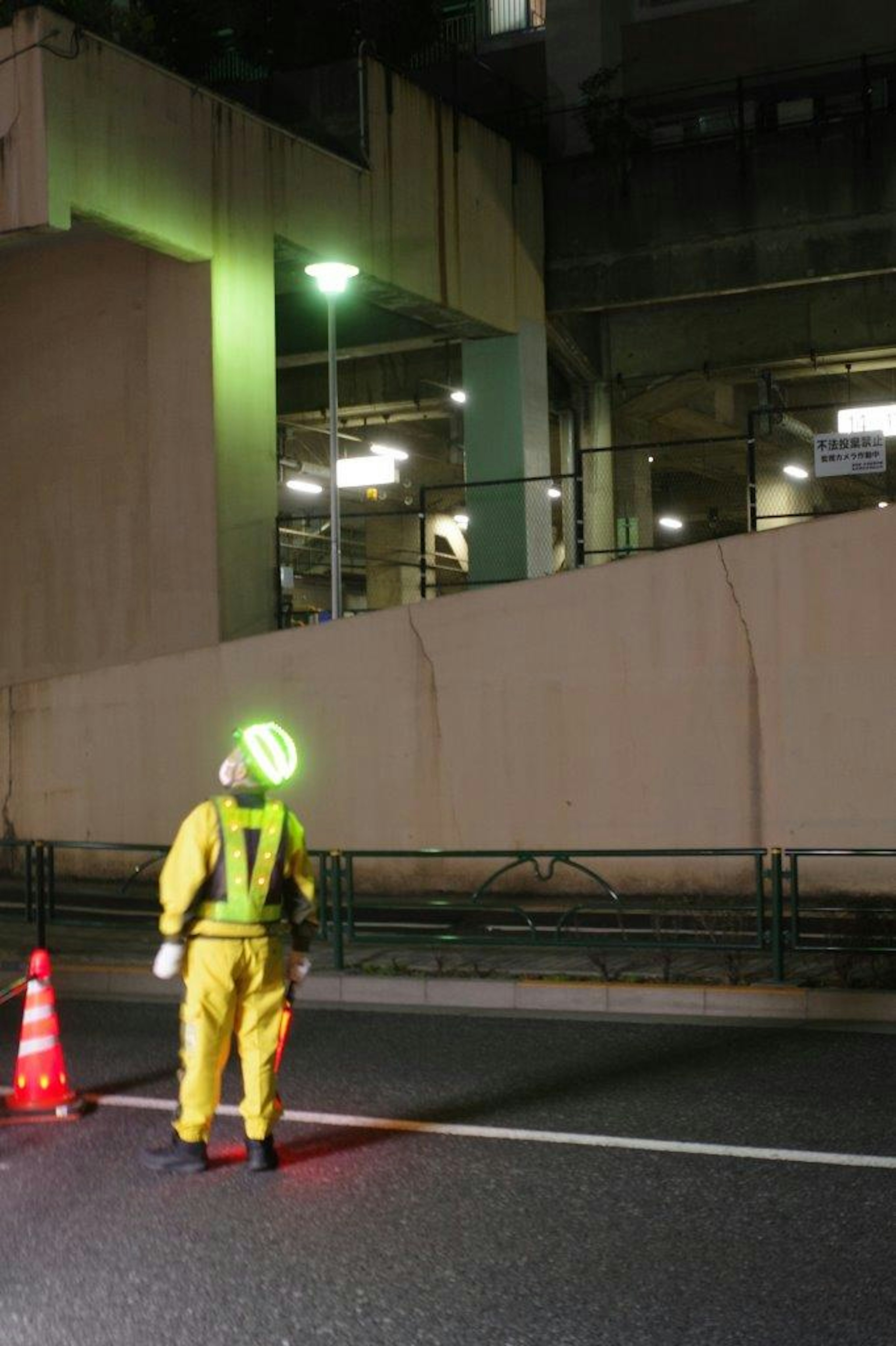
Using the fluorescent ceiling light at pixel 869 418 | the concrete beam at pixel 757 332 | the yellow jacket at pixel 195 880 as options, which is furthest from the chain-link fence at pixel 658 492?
the yellow jacket at pixel 195 880

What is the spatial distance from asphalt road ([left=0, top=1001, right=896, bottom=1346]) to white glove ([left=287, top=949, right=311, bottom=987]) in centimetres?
80

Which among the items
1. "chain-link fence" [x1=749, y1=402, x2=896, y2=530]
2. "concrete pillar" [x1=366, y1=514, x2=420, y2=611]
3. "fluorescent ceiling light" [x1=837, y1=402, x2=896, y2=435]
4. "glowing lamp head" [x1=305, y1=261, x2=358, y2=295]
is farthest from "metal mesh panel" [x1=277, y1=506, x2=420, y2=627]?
"glowing lamp head" [x1=305, y1=261, x2=358, y2=295]

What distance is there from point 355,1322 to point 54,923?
897 centimetres

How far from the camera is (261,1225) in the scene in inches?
247

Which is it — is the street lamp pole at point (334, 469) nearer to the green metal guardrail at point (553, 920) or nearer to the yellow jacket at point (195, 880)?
the green metal guardrail at point (553, 920)

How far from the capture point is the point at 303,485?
1262 inches

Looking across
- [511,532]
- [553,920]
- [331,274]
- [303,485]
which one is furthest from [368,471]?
[553,920]

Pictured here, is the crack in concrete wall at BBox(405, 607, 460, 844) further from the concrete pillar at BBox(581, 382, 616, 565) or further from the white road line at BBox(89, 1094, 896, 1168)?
the concrete pillar at BBox(581, 382, 616, 565)

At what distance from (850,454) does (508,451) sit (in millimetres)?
7613

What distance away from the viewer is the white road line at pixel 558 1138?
7.13 m

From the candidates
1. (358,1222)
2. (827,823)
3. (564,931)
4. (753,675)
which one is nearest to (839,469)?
(753,675)

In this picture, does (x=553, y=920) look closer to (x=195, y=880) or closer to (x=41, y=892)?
(x=41, y=892)

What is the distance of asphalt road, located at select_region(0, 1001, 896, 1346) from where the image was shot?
5.28 metres

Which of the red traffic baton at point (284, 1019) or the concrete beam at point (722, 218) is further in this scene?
the concrete beam at point (722, 218)
